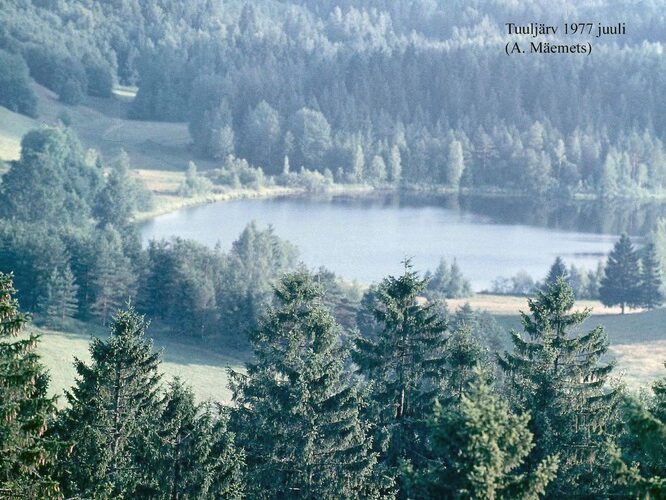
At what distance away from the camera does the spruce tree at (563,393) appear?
2523cm

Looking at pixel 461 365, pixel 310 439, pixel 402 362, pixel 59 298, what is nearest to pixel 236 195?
pixel 59 298

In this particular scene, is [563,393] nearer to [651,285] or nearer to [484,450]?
[484,450]

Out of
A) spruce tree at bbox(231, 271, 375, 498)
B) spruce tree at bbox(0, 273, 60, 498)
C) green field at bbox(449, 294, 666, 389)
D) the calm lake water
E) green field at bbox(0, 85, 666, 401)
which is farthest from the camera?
the calm lake water

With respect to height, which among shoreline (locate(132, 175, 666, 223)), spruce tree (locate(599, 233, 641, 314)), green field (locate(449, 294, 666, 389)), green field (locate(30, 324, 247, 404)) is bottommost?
green field (locate(30, 324, 247, 404))

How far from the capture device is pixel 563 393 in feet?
88.2

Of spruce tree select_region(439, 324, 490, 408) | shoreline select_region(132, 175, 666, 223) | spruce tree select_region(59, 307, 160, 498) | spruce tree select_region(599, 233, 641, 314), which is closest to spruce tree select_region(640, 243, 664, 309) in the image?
spruce tree select_region(599, 233, 641, 314)

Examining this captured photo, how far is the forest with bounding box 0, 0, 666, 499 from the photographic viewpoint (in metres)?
21.5

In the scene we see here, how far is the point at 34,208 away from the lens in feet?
358

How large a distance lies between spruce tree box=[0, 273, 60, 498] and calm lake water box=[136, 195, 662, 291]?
7571 cm

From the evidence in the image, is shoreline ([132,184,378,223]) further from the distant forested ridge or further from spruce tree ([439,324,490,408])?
spruce tree ([439,324,490,408])

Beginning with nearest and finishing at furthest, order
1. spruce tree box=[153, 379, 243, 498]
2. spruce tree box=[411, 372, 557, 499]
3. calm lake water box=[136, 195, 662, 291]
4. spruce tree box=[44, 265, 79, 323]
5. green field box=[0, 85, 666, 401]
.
Result: spruce tree box=[411, 372, 557, 499] < spruce tree box=[153, 379, 243, 498] < green field box=[0, 85, 666, 401] < spruce tree box=[44, 265, 79, 323] < calm lake water box=[136, 195, 662, 291]

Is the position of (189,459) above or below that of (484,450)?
below

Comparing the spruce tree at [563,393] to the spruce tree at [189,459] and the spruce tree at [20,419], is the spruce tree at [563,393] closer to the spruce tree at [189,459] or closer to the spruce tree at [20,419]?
the spruce tree at [189,459]

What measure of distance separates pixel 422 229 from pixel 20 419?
10991 cm
